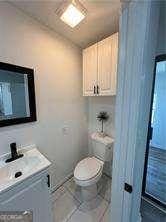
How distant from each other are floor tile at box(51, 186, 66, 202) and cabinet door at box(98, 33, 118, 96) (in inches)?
62.9

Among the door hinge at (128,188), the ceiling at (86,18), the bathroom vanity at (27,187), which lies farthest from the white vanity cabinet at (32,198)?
the ceiling at (86,18)

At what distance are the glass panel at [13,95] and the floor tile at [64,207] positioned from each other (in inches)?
50.4

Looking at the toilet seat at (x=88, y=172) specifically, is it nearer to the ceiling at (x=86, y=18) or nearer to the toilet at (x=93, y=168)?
the toilet at (x=93, y=168)

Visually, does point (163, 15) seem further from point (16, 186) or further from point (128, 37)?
point (16, 186)

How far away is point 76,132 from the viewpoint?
2178 millimetres

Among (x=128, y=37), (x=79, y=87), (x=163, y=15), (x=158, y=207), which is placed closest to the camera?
(x=128, y=37)

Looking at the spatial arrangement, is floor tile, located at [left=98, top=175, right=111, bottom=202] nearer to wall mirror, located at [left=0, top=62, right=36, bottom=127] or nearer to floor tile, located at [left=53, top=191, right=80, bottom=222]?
floor tile, located at [left=53, top=191, right=80, bottom=222]

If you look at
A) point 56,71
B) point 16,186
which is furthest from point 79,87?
point 16,186

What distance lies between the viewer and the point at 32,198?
1074 millimetres

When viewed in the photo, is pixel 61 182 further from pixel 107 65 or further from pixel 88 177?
pixel 107 65

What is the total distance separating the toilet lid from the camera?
159 centimetres

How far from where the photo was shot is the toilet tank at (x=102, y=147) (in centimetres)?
184

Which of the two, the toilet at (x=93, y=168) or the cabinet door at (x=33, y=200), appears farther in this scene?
the toilet at (x=93, y=168)

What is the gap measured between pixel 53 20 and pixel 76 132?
1.65m
